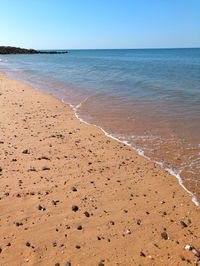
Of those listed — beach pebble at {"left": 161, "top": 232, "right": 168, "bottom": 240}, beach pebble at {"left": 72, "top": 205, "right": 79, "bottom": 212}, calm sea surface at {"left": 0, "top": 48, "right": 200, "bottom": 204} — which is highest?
calm sea surface at {"left": 0, "top": 48, "right": 200, "bottom": 204}

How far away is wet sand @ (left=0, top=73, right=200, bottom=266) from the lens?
3.90m

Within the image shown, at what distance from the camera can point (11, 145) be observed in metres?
7.64

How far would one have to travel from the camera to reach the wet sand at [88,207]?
390 cm

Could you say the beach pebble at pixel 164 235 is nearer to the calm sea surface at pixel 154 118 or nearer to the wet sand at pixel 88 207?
the wet sand at pixel 88 207

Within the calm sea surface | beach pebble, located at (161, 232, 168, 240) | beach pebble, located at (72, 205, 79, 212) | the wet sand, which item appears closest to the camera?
the wet sand

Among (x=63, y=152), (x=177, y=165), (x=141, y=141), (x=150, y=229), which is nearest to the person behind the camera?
(x=150, y=229)

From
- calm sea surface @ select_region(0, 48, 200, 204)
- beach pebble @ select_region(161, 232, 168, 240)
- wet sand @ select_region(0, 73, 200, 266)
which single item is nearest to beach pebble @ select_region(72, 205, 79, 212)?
wet sand @ select_region(0, 73, 200, 266)

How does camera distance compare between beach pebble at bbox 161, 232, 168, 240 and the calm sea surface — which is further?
the calm sea surface

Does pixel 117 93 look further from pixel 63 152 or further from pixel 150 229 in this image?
pixel 150 229

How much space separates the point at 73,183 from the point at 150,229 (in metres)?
2.25

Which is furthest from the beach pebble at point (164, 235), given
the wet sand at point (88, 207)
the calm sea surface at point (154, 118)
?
the calm sea surface at point (154, 118)

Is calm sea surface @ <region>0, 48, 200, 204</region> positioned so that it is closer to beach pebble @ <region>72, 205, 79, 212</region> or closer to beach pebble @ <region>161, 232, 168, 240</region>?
beach pebble @ <region>161, 232, 168, 240</region>

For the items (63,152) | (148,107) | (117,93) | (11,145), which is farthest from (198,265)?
(117,93)

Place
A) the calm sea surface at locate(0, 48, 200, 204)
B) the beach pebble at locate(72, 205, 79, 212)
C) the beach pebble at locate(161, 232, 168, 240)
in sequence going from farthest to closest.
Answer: the calm sea surface at locate(0, 48, 200, 204)
the beach pebble at locate(72, 205, 79, 212)
the beach pebble at locate(161, 232, 168, 240)
